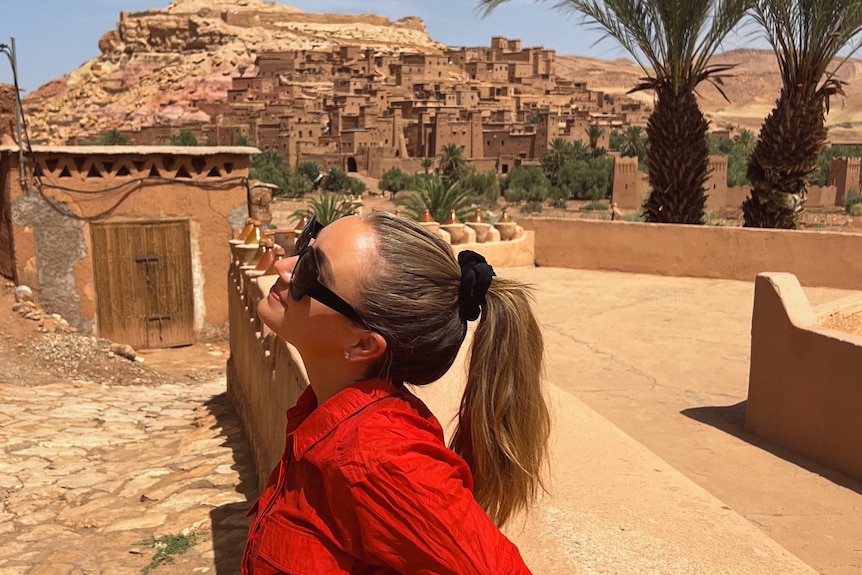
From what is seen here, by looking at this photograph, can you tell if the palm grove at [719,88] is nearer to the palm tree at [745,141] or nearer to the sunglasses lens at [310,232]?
the sunglasses lens at [310,232]

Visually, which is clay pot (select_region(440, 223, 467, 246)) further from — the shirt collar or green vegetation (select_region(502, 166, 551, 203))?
green vegetation (select_region(502, 166, 551, 203))

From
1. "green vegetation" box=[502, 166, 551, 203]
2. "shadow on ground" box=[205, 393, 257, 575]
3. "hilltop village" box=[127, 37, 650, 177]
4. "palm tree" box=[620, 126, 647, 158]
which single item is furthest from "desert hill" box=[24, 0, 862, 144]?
"shadow on ground" box=[205, 393, 257, 575]

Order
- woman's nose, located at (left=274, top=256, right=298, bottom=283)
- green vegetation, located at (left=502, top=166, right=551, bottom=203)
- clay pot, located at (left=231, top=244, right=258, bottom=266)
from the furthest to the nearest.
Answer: green vegetation, located at (left=502, top=166, right=551, bottom=203), clay pot, located at (left=231, top=244, right=258, bottom=266), woman's nose, located at (left=274, top=256, right=298, bottom=283)

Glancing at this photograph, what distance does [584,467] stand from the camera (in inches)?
104

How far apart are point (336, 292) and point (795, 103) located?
10.3m

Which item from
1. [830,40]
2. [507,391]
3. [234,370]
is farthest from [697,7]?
[507,391]

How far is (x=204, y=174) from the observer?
10891 millimetres

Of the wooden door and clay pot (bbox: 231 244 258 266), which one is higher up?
clay pot (bbox: 231 244 258 266)

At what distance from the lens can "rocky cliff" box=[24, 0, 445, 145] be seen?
70438 millimetres

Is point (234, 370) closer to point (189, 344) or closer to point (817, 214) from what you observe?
point (189, 344)

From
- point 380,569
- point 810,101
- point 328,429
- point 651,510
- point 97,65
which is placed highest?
point 97,65

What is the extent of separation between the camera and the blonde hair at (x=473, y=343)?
133 centimetres

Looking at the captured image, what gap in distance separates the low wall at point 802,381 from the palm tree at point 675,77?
6.55 metres

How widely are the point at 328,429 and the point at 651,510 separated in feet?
4.42
